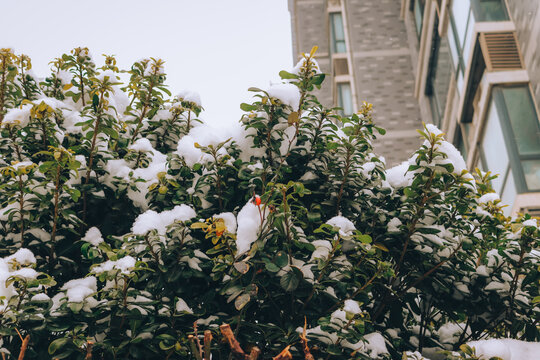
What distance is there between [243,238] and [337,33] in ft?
62.2

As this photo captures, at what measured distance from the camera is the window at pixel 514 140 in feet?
28.6

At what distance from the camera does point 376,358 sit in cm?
312

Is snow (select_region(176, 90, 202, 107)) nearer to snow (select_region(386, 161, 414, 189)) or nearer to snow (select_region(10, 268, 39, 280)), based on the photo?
snow (select_region(386, 161, 414, 189))

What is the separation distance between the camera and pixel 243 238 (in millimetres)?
2994

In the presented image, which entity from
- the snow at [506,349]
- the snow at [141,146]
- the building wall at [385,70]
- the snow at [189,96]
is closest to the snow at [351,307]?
the snow at [506,349]

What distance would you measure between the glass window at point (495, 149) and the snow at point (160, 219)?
24.1 ft

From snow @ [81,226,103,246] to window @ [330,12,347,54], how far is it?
17798 mm

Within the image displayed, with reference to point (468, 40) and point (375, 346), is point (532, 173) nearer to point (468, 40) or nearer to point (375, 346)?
point (468, 40)

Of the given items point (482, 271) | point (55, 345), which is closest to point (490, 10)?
point (482, 271)

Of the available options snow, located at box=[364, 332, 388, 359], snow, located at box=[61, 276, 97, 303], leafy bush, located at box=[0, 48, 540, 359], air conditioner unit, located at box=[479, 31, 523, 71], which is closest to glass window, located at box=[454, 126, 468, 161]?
air conditioner unit, located at box=[479, 31, 523, 71]

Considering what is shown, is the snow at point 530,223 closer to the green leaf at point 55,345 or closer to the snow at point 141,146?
the snow at point 141,146

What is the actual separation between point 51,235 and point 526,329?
10.9 ft

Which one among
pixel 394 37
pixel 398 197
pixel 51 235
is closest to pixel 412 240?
pixel 398 197

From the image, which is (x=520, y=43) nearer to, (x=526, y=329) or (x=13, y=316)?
(x=526, y=329)
